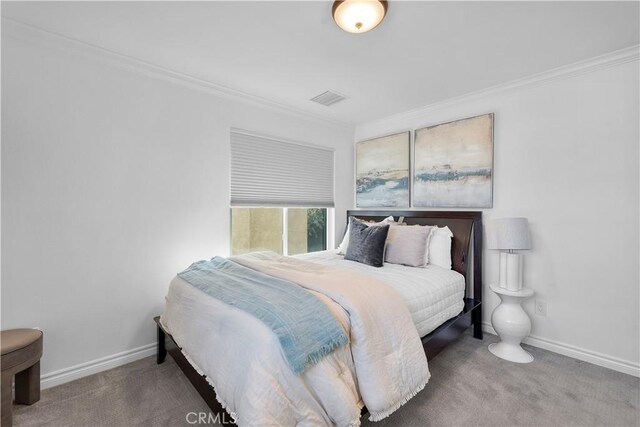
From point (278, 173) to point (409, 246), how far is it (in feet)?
5.43

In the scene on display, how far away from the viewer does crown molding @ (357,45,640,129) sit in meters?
2.20

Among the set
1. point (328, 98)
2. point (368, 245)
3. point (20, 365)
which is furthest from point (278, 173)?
point (20, 365)

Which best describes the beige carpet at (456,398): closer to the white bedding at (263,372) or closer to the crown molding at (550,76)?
the white bedding at (263,372)

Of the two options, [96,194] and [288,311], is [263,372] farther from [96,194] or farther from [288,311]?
[96,194]

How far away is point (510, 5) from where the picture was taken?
5.56ft

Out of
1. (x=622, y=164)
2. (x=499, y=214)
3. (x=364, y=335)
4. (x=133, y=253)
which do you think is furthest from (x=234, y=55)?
(x=622, y=164)

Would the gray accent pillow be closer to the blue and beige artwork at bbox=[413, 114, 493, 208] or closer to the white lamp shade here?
the blue and beige artwork at bbox=[413, 114, 493, 208]

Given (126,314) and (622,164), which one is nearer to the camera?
(622,164)

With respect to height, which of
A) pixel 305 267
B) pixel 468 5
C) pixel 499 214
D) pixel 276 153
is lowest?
pixel 305 267

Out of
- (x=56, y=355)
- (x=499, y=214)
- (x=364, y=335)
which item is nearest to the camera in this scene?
(x=364, y=335)

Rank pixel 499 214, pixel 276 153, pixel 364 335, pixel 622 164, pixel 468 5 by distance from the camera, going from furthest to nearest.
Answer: pixel 276 153 → pixel 499 214 → pixel 622 164 → pixel 468 5 → pixel 364 335

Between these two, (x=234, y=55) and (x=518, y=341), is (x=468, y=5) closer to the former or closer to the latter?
(x=234, y=55)

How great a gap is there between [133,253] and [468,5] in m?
2.95

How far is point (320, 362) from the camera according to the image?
52.7 inches
